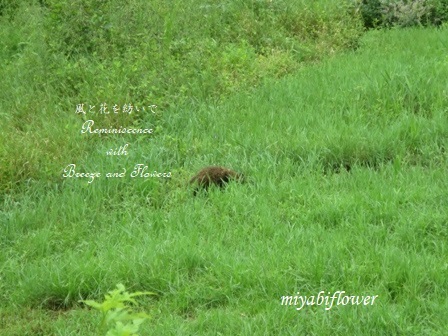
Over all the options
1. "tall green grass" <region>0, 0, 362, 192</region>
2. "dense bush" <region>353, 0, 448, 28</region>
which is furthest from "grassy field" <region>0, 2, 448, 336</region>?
"dense bush" <region>353, 0, 448, 28</region>

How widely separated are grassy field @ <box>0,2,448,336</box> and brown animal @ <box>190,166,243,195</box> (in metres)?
0.11

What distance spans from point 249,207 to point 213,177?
0.61m

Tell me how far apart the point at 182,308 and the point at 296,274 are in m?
0.75

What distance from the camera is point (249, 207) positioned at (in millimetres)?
6184

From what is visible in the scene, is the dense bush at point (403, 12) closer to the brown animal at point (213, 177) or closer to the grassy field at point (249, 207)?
the grassy field at point (249, 207)

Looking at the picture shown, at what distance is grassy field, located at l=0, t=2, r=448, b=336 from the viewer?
16.3 feet

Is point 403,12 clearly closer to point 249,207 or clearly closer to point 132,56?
point 132,56

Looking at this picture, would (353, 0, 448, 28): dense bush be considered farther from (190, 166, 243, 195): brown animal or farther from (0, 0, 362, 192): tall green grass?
(190, 166, 243, 195): brown animal

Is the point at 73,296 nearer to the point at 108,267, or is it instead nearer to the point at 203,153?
the point at 108,267

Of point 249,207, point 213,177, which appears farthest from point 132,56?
point 249,207

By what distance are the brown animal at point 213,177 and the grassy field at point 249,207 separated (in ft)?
0.36

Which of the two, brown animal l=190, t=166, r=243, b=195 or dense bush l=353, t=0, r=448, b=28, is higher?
dense bush l=353, t=0, r=448, b=28

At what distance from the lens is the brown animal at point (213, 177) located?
6.65m

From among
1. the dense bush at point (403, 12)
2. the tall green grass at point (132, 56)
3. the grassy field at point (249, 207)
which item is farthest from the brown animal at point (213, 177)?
the dense bush at point (403, 12)
